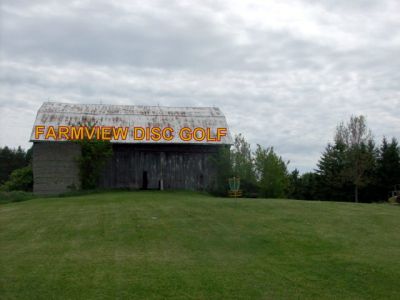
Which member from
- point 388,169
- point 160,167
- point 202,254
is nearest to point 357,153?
point 388,169

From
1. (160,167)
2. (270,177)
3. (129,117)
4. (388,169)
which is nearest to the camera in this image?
(270,177)

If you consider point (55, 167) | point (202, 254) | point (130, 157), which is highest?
point (130, 157)

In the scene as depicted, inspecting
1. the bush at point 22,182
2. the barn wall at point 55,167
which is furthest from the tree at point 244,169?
the bush at point 22,182

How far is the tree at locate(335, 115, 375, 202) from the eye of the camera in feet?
156

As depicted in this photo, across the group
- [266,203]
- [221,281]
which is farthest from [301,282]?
[266,203]

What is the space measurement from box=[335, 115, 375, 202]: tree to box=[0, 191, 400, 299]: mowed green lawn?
28.0m

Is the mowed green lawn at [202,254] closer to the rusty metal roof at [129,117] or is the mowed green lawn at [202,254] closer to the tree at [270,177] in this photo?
the tree at [270,177]

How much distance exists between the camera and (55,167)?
39125 millimetres

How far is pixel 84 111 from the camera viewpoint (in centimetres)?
4247

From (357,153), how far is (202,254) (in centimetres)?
3897

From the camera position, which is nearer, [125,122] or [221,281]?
[221,281]

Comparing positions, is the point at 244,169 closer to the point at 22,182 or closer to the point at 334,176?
the point at 334,176

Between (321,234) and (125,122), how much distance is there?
2841cm

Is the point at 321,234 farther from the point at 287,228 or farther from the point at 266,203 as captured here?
the point at 266,203
